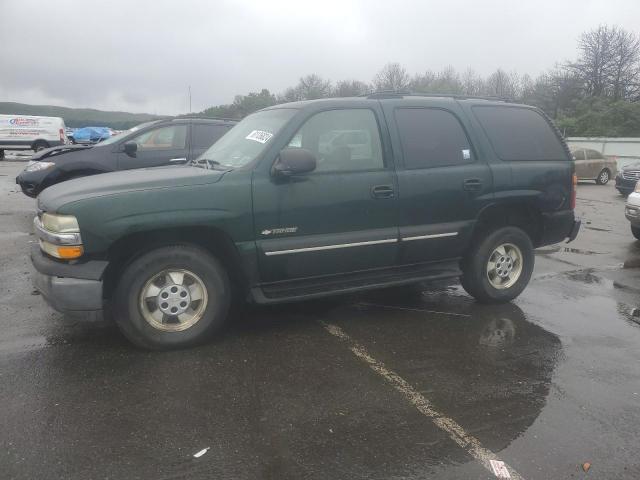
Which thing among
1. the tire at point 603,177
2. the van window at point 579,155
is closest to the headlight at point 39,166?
the van window at point 579,155

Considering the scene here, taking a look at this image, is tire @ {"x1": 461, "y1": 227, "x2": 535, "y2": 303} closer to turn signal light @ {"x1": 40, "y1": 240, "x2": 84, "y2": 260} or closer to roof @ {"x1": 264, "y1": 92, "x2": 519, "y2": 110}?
roof @ {"x1": 264, "y1": 92, "x2": 519, "y2": 110}

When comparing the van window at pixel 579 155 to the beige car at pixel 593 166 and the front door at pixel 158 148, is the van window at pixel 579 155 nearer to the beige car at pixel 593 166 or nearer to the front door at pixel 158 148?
the beige car at pixel 593 166

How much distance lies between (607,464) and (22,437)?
317cm

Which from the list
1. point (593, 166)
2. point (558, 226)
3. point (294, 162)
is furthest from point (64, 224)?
point (593, 166)

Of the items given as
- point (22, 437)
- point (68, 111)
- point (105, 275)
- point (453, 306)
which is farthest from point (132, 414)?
point (68, 111)

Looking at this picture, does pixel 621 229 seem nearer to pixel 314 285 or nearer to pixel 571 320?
A: pixel 571 320

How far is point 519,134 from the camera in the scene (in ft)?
17.7

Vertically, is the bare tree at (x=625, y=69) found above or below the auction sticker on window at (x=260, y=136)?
above

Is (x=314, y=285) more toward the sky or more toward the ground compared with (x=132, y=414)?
more toward the sky

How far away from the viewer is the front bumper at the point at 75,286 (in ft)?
Answer: 12.2

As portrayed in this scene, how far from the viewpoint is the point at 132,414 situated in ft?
10.5

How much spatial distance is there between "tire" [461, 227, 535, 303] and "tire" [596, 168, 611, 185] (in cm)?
1936

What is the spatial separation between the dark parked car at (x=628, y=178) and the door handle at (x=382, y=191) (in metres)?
14.8

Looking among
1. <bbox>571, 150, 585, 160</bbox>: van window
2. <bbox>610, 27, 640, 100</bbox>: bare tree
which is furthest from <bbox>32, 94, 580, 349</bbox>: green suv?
<bbox>610, 27, 640, 100</bbox>: bare tree
